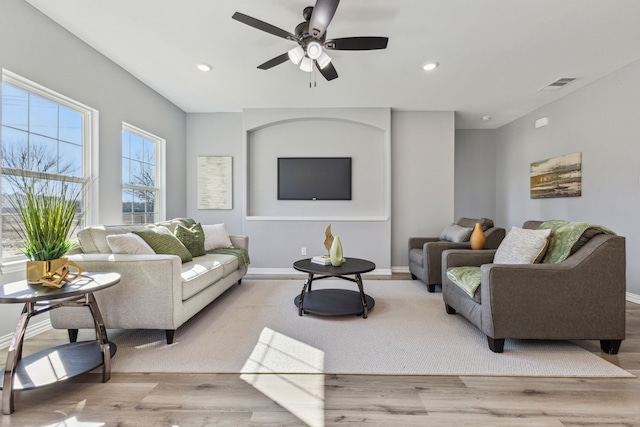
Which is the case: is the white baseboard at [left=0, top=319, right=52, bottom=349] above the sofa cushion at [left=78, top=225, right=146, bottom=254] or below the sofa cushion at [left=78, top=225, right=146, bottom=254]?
below

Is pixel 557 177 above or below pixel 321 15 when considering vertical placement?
below

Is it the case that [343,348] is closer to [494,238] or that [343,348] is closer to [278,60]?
[278,60]

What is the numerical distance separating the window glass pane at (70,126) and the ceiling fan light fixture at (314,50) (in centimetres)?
232

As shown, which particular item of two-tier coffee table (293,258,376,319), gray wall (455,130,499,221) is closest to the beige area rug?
two-tier coffee table (293,258,376,319)

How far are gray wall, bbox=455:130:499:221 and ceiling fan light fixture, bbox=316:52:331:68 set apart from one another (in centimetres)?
416

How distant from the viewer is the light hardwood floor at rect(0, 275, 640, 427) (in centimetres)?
143

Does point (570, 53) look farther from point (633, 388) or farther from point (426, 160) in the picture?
point (633, 388)

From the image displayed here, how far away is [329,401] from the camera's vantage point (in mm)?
1568

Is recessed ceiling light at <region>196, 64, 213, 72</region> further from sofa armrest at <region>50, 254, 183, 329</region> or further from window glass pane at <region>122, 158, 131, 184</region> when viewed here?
sofa armrest at <region>50, 254, 183, 329</region>

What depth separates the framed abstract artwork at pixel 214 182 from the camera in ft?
16.1

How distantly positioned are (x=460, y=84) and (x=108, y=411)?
4.39 metres

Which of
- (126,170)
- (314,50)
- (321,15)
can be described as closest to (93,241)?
(126,170)

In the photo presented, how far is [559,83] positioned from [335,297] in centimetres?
377

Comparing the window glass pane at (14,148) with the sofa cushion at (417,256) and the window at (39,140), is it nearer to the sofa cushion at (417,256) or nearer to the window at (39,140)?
the window at (39,140)
